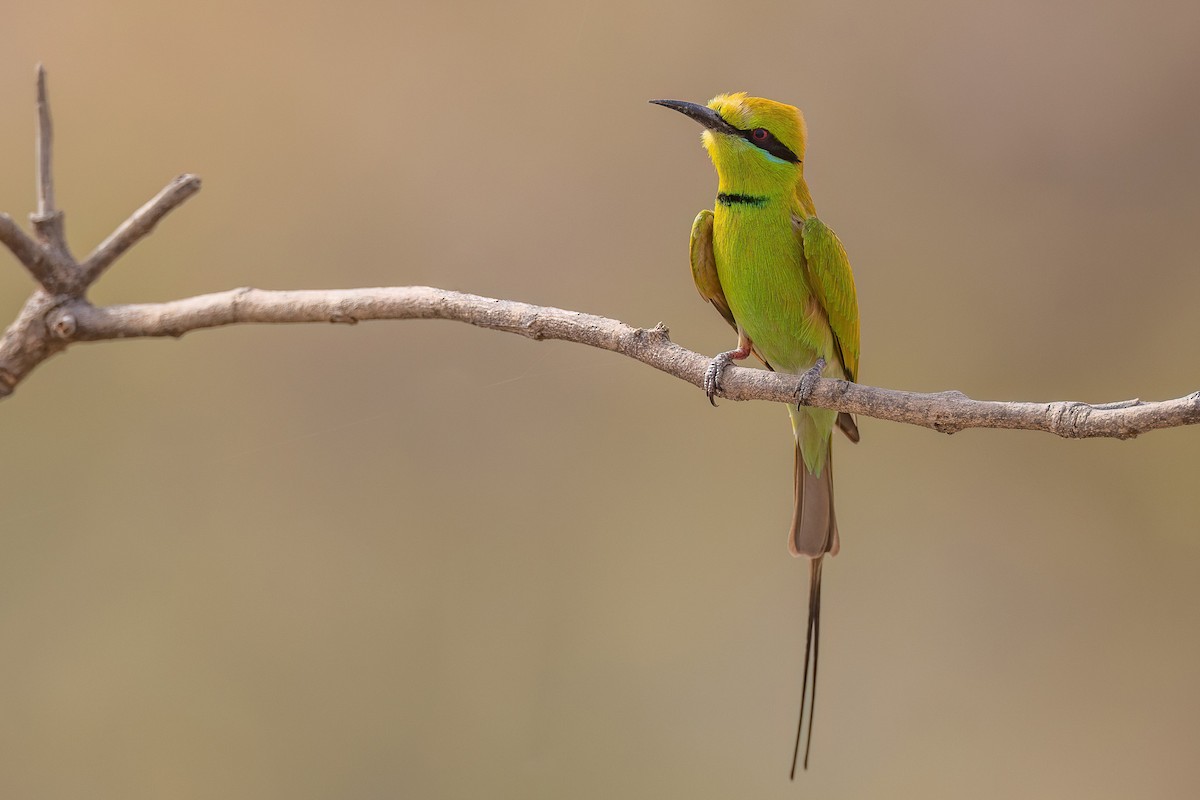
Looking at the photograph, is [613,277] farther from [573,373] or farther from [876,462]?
[876,462]

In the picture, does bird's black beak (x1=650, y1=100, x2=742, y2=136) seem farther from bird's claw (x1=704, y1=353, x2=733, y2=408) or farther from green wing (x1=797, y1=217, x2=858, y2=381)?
bird's claw (x1=704, y1=353, x2=733, y2=408)

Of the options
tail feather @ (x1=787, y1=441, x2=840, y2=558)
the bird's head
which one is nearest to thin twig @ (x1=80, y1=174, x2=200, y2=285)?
the bird's head

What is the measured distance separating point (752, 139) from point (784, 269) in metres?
0.21

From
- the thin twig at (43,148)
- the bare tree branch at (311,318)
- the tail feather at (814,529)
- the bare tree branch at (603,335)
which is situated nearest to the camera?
the bare tree branch at (603,335)

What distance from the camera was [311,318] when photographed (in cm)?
141

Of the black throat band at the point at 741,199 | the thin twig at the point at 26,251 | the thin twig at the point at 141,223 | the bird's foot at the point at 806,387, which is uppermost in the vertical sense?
the black throat band at the point at 741,199

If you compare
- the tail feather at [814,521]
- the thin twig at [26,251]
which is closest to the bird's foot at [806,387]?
the tail feather at [814,521]

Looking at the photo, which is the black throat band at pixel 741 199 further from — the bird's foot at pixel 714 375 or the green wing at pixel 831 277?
the bird's foot at pixel 714 375

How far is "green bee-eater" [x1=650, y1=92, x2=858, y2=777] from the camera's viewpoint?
5.15ft

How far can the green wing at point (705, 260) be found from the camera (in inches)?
65.9

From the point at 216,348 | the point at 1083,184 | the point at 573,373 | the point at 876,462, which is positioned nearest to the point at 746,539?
the point at 876,462

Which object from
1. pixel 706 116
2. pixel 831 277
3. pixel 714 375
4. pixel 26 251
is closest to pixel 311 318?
pixel 26 251

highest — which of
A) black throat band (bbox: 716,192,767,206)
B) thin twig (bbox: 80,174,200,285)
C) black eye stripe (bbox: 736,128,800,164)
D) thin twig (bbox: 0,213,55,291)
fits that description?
black eye stripe (bbox: 736,128,800,164)

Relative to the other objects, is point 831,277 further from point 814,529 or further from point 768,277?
point 814,529
